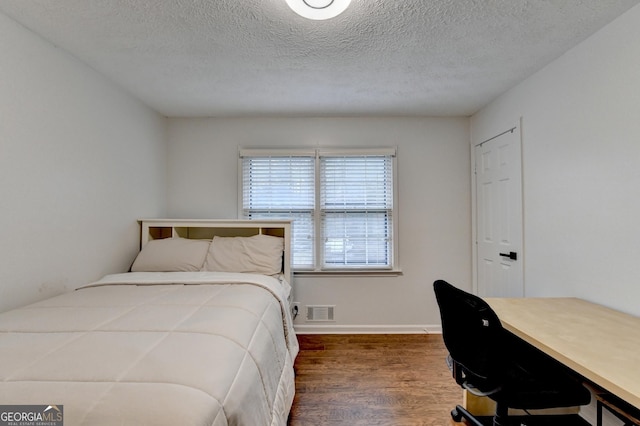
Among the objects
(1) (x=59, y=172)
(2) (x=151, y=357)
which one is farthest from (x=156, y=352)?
(1) (x=59, y=172)

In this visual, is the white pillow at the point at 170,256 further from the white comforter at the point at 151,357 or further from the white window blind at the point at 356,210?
the white window blind at the point at 356,210

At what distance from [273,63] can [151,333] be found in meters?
1.84

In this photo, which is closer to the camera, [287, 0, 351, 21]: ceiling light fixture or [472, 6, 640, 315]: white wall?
[287, 0, 351, 21]: ceiling light fixture

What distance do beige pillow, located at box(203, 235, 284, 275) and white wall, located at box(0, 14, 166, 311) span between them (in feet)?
2.55

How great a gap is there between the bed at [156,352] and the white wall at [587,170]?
1899mm

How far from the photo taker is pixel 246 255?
271cm

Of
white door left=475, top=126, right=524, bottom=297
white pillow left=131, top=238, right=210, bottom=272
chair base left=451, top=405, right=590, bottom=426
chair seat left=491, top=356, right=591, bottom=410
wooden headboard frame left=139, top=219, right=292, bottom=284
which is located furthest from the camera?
wooden headboard frame left=139, top=219, right=292, bottom=284

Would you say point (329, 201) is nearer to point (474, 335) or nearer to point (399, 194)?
point (399, 194)

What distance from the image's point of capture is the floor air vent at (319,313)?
325cm

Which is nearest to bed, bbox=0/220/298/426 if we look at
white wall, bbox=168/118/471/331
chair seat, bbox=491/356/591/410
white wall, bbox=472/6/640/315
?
chair seat, bbox=491/356/591/410

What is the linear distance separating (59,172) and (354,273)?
2.61m

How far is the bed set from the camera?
2.76 feet

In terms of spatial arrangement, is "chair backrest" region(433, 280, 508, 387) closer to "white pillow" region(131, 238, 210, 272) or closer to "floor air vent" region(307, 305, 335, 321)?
"floor air vent" region(307, 305, 335, 321)

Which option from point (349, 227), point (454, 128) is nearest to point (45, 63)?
point (349, 227)
